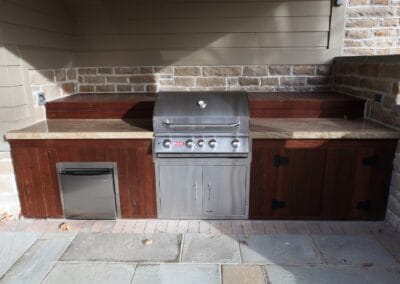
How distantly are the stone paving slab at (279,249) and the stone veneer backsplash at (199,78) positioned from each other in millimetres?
2012

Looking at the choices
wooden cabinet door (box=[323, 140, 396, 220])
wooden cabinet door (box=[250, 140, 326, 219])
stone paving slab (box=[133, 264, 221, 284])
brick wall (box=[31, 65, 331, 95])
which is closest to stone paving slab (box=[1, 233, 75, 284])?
stone paving slab (box=[133, 264, 221, 284])

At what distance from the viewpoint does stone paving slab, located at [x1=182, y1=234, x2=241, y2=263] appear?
2473 mm

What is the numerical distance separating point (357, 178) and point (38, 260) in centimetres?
278

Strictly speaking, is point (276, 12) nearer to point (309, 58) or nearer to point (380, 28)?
point (309, 58)

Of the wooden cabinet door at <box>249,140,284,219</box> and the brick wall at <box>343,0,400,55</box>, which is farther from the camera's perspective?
the brick wall at <box>343,0,400,55</box>

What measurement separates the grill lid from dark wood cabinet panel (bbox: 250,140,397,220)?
27 cm

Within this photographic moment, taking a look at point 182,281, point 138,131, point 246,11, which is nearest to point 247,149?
point 138,131

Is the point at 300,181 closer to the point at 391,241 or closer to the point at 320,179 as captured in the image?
→ the point at 320,179

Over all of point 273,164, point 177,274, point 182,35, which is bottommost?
point 177,274

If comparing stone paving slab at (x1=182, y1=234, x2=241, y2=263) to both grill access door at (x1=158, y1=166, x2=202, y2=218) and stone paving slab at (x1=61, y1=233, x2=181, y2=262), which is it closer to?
stone paving slab at (x1=61, y1=233, x2=181, y2=262)

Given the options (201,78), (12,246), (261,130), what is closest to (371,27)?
(201,78)

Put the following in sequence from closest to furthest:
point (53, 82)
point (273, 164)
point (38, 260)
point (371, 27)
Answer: point (38, 260) < point (273, 164) < point (53, 82) < point (371, 27)

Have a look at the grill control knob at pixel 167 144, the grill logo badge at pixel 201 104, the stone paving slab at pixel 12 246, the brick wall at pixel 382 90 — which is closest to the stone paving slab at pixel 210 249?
the grill control knob at pixel 167 144

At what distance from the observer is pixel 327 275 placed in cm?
228
